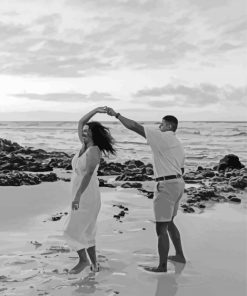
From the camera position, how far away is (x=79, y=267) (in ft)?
18.6

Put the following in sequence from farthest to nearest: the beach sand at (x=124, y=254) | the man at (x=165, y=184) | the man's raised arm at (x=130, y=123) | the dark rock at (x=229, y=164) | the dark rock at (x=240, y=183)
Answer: the dark rock at (x=229, y=164)
the dark rock at (x=240, y=183)
the man at (x=165, y=184)
the man's raised arm at (x=130, y=123)
the beach sand at (x=124, y=254)

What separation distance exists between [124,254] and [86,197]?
1.21 metres

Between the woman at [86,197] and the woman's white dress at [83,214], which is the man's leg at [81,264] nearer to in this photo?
the woman at [86,197]

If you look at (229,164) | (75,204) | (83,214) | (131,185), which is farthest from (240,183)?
(75,204)

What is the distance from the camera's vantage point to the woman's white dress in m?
5.69

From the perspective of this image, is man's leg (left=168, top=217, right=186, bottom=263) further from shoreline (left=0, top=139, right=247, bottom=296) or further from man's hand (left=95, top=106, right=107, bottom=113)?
man's hand (left=95, top=106, right=107, bottom=113)

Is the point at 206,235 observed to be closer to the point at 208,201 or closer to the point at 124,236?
the point at 124,236

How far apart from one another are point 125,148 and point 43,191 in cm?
2015

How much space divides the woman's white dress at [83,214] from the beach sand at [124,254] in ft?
1.19

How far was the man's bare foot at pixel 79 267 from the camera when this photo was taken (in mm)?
5610

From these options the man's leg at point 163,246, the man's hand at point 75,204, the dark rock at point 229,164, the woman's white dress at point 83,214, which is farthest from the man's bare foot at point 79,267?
the dark rock at point 229,164

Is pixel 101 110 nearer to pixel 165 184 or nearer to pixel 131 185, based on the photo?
pixel 165 184

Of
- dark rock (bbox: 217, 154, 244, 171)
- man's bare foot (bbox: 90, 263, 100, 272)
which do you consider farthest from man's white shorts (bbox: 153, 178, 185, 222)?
dark rock (bbox: 217, 154, 244, 171)

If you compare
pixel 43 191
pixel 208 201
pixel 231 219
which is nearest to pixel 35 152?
pixel 43 191
